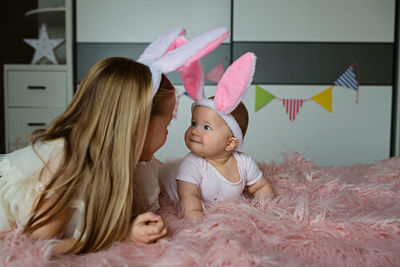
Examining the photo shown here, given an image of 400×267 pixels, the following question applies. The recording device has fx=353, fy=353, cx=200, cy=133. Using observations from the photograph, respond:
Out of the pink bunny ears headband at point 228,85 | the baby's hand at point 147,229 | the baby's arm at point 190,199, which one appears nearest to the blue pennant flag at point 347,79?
the pink bunny ears headband at point 228,85

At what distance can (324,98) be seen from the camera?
7.70ft

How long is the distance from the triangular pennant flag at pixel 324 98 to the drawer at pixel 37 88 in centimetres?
166

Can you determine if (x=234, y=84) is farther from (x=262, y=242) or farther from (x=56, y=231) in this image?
(x=56, y=231)

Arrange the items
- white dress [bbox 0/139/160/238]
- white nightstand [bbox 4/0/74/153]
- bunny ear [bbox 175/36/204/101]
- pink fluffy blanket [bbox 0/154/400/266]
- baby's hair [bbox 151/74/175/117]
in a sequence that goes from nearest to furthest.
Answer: pink fluffy blanket [bbox 0/154/400/266], white dress [bbox 0/139/160/238], baby's hair [bbox 151/74/175/117], bunny ear [bbox 175/36/204/101], white nightstand [bbox 4/0/74/153]

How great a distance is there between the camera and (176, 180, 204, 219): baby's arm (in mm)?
868

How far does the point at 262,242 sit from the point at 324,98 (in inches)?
74.4

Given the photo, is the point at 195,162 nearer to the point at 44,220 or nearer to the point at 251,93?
the point at 44,220

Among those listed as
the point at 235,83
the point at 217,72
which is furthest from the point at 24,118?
the point at 235,83

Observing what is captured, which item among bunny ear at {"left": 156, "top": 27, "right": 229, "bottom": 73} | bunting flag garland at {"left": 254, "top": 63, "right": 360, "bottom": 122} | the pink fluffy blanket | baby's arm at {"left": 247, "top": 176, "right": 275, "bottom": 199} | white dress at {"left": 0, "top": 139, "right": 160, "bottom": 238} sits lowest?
baby's arm at {"left": 247, "top": 176, "right": 275, "bottom": 199}

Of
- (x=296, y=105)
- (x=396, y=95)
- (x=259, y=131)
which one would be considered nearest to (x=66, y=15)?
(x=259, y=131)

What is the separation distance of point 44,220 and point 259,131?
1.84 metres

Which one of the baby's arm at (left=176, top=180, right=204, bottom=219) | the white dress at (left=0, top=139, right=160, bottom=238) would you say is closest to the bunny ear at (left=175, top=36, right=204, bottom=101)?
the baby's arm at (left=176, top=180, right=204, bottom=219)

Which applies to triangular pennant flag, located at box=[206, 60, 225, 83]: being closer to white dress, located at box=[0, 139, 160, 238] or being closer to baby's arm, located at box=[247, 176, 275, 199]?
baby's arm, located at box=[247, 176, 275, 199]

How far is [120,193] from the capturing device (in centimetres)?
69
